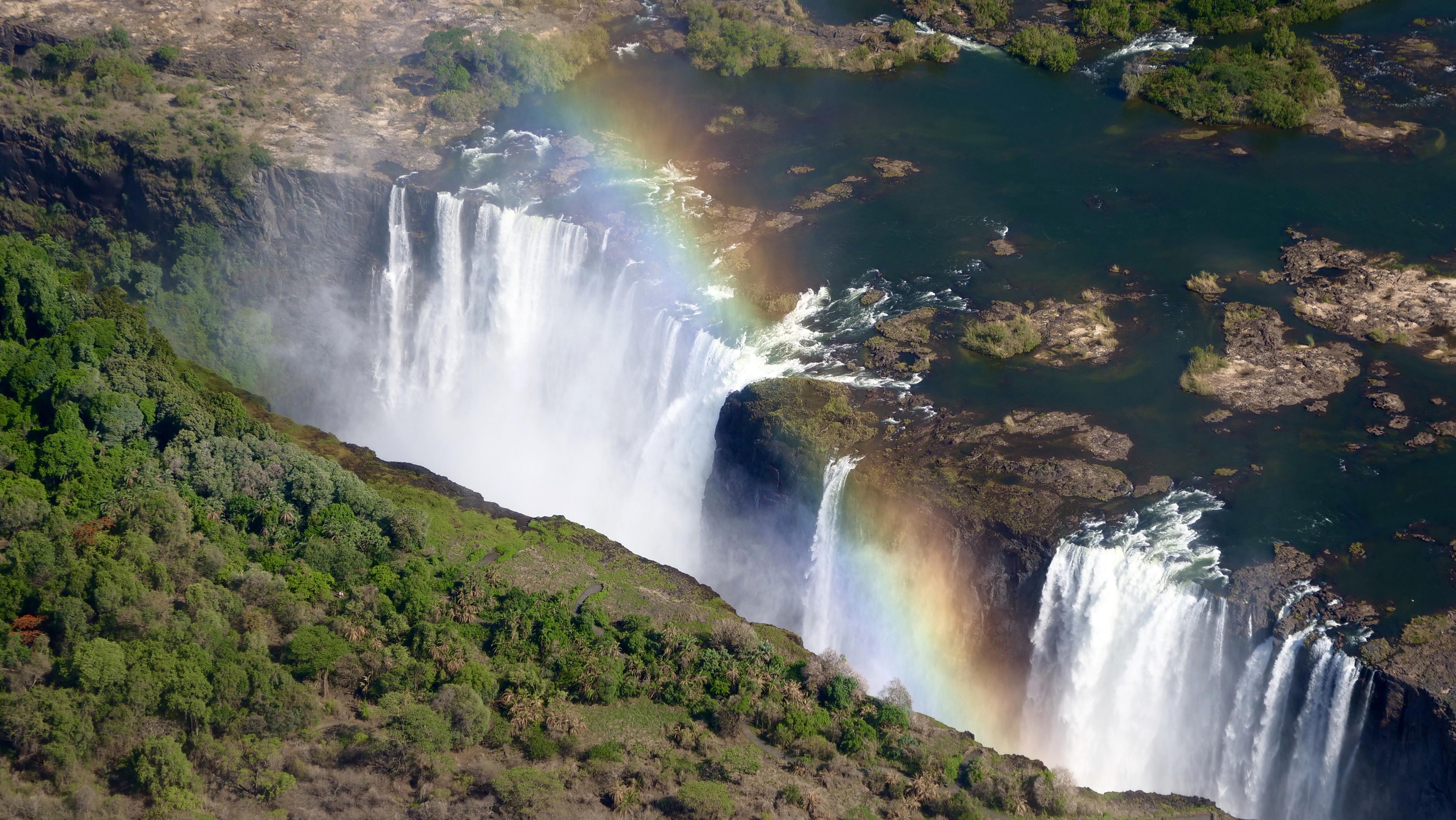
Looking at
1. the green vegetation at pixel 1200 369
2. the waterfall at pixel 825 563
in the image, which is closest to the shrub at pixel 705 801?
the waterfall at pixel 825 563

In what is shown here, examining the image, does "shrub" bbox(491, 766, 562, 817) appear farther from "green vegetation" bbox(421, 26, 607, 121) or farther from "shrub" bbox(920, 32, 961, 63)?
"shrub" bbox(920, 32, 961, 63)

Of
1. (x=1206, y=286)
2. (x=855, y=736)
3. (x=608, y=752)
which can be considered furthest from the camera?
(x=1206, y=286)

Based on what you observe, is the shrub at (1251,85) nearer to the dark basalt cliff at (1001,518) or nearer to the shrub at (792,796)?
the dark basalt cliff at (1001,518)

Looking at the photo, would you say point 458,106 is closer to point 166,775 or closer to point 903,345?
point 903,345

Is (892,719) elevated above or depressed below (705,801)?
above

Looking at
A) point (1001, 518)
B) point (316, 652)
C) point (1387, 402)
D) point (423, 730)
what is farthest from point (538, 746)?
point (1387, 402)

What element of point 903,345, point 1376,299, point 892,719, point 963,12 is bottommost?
point 892,719

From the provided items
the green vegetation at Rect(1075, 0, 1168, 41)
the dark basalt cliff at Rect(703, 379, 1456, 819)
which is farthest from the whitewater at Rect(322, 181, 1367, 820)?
the green vegetation at Rect(1075, 0, 1168, 41)

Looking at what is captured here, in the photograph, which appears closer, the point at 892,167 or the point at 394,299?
the point at 394,299
